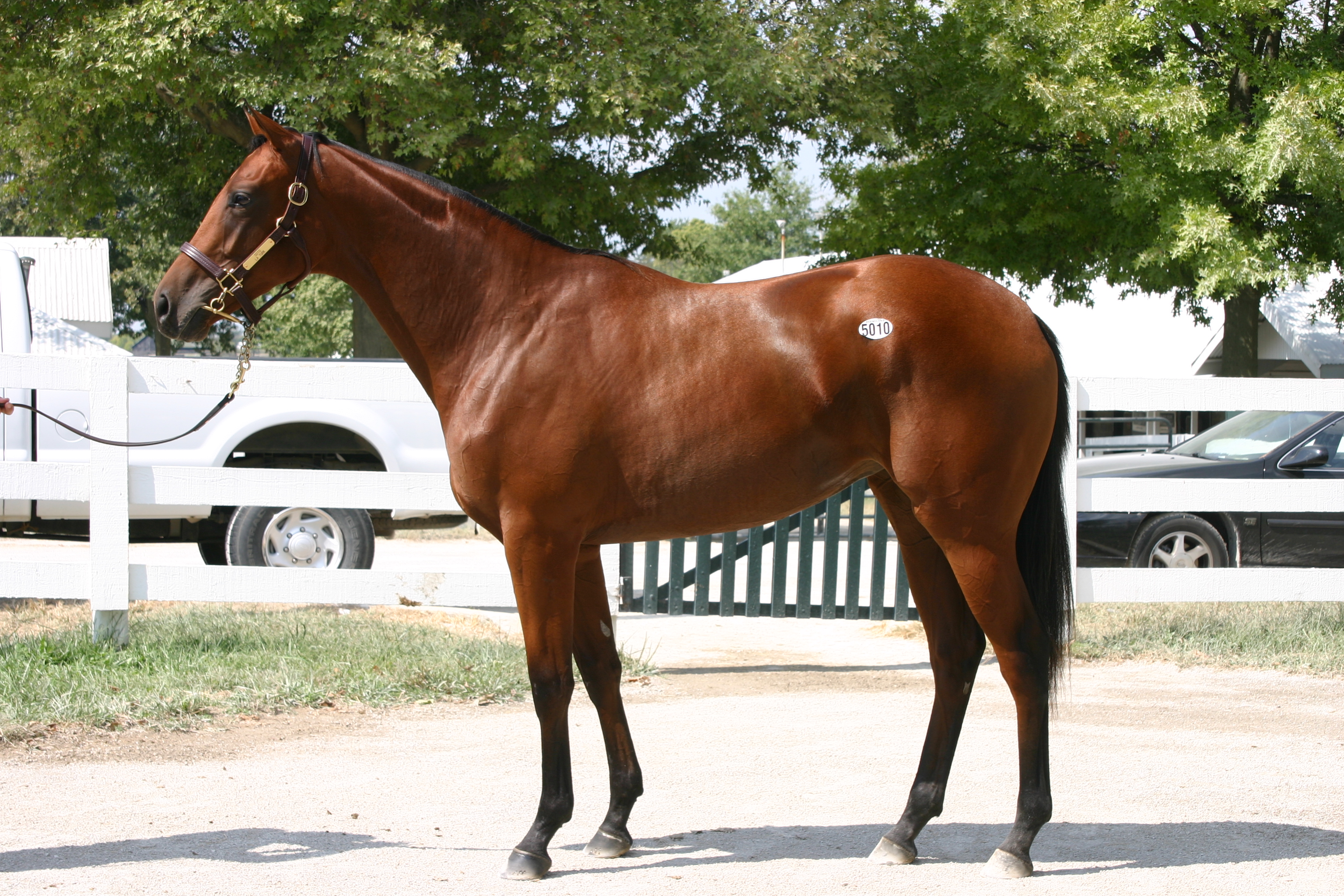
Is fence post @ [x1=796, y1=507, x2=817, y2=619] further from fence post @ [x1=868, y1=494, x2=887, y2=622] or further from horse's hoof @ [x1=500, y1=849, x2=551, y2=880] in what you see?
horse's hoof @ [x1=500, y1=849, x2=551, y2=880]

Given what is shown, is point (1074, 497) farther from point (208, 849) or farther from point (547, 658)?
point (208, 849)

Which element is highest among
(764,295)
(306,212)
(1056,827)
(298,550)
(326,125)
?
(326,125)

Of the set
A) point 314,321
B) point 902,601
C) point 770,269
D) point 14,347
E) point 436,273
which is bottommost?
point 902,601

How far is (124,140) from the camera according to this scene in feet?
51.4

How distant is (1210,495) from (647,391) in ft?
14.8

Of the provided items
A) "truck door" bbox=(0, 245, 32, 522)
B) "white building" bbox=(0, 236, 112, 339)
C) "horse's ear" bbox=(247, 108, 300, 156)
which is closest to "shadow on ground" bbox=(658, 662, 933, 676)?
"horse's ear" bbox=(247, 108, 300, 156)

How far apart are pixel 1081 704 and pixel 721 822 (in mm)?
2522

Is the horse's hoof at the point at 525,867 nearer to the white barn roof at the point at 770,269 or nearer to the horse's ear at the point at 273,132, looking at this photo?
the horse's ear at the point at 273,132

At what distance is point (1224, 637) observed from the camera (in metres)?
6.87

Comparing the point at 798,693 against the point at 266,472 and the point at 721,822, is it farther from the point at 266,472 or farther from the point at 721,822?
the point at 266,472

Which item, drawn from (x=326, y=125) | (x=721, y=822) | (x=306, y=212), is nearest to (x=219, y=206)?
(x=306, y=212)

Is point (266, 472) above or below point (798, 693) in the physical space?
above

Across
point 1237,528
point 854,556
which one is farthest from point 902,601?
point 1237,528

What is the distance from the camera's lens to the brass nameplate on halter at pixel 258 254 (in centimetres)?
350
